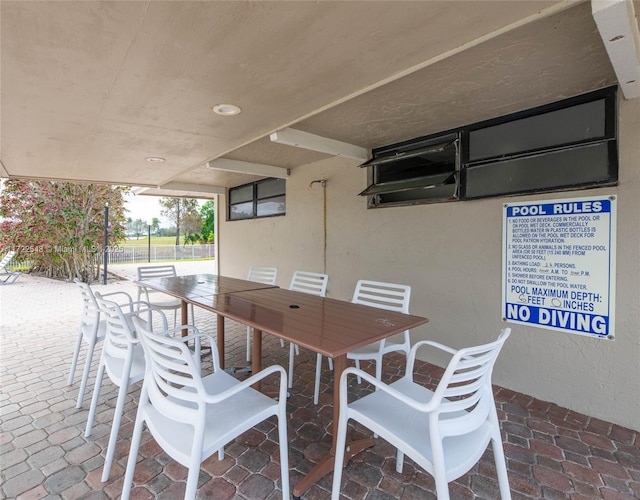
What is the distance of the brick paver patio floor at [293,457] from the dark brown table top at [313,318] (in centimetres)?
78

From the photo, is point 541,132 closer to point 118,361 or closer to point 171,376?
point 171,376

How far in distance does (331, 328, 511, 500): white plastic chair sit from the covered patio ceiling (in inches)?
57.1

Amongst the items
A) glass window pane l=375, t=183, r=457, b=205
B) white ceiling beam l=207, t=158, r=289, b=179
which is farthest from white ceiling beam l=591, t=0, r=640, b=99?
white ceiling beam l=207, t=158, r=289, b=179

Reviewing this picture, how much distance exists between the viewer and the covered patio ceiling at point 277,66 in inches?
54.9

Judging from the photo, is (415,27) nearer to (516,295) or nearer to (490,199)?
(490,199)

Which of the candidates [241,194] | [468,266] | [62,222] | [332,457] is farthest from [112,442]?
[62,222]

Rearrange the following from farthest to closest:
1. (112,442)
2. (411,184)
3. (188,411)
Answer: (411,184) < (112,442) < (188,411)

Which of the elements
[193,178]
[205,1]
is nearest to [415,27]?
[205,1]

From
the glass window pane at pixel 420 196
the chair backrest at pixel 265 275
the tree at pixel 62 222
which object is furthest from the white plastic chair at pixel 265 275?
the tree at pixel 62 222

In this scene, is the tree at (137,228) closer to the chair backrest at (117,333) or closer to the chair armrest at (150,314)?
the chair armrest at (150,314)

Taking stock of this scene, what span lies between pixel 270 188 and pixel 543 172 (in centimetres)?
394

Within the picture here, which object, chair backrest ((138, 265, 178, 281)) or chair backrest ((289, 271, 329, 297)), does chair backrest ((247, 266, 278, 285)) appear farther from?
chair backrest ((138, 265, 178, 281))

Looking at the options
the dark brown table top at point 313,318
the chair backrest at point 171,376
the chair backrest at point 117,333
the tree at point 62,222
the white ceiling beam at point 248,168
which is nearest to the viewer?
the chair backrest at point 171,376

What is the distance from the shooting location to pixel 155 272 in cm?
421
